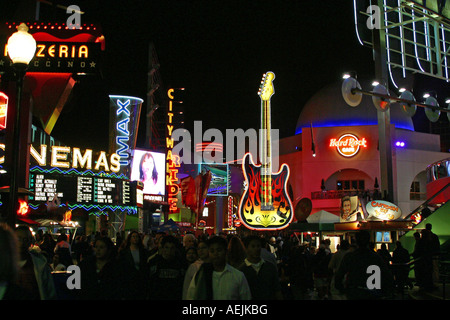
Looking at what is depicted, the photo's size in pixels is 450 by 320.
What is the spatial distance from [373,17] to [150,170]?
22.6 metres

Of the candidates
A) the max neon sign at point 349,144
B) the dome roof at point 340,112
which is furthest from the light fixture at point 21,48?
the dome roof at point 340,112

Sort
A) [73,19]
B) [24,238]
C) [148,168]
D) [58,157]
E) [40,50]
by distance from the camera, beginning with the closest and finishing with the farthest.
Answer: [24,238] → [40,50] → [73,19] → [58,157] → [148,168]

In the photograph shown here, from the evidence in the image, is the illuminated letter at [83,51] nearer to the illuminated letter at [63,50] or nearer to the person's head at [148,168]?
the illuminated letter at [63,50]

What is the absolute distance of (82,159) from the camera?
91.7 feet

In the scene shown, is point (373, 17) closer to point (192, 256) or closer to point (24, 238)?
point (192, 256)

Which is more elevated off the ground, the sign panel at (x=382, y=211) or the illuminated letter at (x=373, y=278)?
the sign panel at (x=382, y=211)

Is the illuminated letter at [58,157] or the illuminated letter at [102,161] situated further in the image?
the illuminated letter at [102,161]

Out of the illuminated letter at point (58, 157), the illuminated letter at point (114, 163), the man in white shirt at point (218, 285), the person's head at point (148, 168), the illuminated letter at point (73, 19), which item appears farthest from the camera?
the person's head at point (148, 168)

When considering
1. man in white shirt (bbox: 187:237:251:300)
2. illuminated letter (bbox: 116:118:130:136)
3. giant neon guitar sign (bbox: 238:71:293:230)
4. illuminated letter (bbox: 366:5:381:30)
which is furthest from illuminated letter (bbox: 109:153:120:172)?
man in white shirt (bbox: 187:237:251:300)

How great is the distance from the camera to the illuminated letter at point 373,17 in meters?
23.5

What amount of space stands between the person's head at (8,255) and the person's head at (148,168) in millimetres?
36776

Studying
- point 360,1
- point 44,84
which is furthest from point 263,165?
point 44,84

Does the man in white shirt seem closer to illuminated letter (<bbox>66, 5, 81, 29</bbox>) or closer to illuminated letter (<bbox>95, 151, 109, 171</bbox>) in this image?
illuminated letter (<bbox>66, 5, 81, 29</bbox>)

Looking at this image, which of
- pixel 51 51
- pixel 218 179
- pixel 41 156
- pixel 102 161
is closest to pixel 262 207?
pixel 102 161
